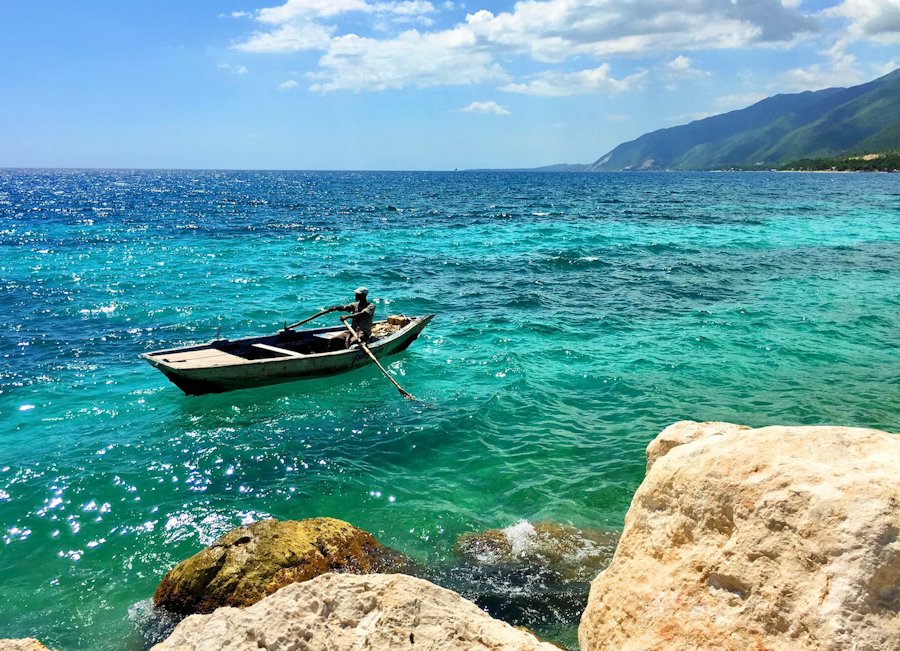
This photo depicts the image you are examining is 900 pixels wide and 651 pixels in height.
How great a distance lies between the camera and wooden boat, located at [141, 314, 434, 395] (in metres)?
15.0

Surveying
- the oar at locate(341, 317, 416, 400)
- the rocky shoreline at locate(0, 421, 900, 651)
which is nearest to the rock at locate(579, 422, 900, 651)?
the rocky shoreline at locate(0, 421, 900, 651)

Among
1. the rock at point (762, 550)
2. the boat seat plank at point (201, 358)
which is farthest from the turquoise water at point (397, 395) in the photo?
the rock at point (762, 550)

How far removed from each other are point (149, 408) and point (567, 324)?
45.5 feet

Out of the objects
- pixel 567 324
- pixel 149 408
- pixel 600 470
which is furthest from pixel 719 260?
pixel 149 408

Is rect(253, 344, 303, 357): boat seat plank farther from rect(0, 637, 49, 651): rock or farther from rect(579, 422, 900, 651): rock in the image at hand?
rect(579, 422, 900, 651): rock

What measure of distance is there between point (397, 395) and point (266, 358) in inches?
139

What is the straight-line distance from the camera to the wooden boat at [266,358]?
15.0m

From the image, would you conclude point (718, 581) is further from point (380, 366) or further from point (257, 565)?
point (380, 366)

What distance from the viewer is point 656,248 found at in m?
39.6

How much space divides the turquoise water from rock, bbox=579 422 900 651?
10.7ft

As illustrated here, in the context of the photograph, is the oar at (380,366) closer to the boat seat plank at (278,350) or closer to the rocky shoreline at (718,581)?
the boat seat plank at (278,350)

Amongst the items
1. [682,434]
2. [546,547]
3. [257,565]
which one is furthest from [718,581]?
[257,565]

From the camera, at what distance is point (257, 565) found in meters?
7.51

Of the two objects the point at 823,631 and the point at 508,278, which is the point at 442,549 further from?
the point at 508,278
